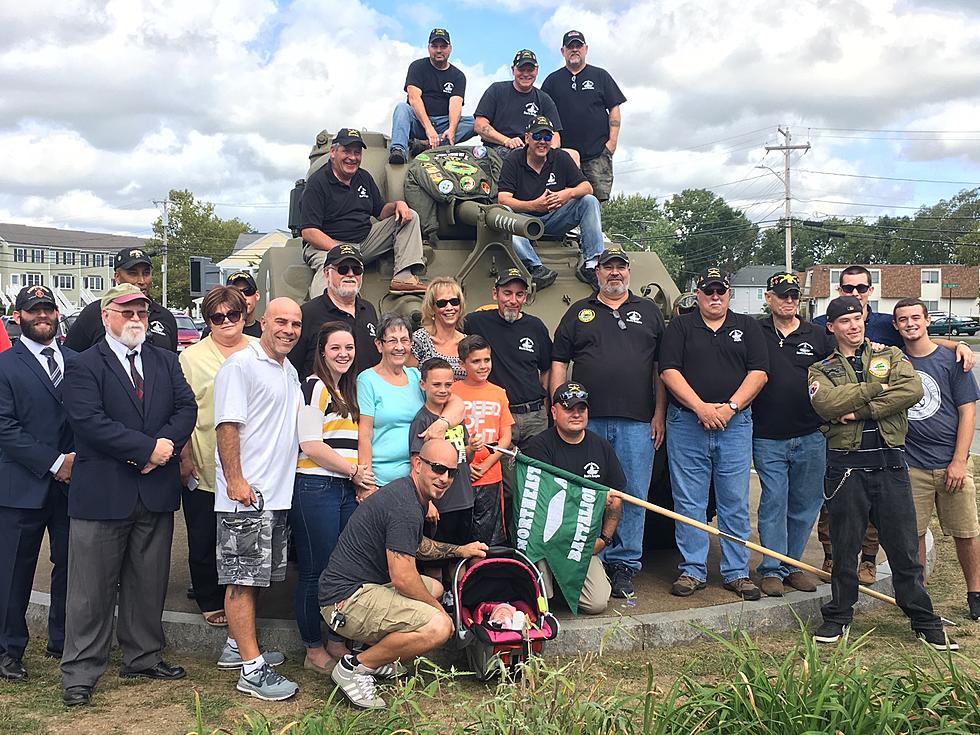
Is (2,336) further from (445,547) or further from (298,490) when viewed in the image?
(445,547)

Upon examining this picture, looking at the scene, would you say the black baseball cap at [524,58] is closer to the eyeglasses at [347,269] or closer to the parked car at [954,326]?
the eyeglasses at [347,269]

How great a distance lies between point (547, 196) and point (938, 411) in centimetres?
318

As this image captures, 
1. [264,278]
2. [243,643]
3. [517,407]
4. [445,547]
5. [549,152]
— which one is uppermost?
[549,152]

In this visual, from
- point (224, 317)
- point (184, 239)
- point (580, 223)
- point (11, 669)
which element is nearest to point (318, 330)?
point (224, 317)

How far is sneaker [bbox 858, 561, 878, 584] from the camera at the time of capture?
22.6 ft

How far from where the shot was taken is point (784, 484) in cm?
666

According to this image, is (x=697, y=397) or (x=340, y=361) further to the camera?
(x=697, y=397)

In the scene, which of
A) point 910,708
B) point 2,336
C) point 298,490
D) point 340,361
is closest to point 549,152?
point 340,361

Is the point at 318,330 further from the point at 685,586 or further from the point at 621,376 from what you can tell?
the point at 685,586

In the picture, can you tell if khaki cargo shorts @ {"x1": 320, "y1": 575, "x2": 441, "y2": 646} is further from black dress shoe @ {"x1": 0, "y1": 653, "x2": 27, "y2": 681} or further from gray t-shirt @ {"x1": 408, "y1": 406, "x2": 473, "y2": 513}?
black dress shoe @ {"x1": 0, "y1": 653, "x2": 27, "y2": 681}

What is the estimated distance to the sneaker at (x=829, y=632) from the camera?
593 cm

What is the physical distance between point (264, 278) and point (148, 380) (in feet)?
11.1

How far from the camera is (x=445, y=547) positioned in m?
5.50

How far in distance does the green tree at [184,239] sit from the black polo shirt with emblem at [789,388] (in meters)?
50.4
